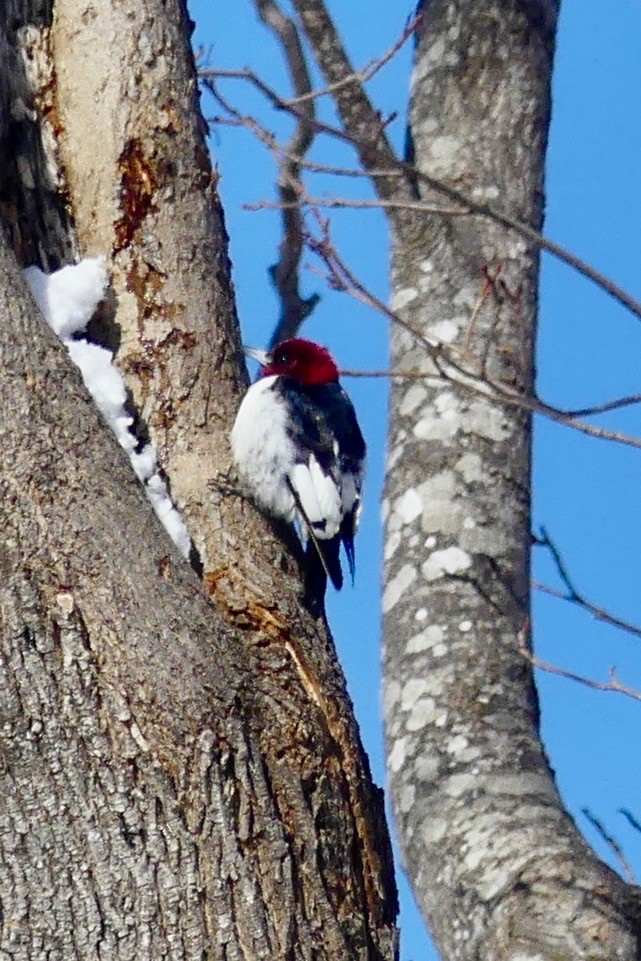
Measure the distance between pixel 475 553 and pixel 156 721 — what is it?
1.01 m

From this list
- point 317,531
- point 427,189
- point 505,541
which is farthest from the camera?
point 427,189

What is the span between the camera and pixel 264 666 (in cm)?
211

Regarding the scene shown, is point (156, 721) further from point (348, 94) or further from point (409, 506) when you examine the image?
point (348, 94)

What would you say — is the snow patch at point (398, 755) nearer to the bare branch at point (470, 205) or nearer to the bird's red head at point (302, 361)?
the bare branch at point (470, 205)

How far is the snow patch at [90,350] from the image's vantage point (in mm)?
2562

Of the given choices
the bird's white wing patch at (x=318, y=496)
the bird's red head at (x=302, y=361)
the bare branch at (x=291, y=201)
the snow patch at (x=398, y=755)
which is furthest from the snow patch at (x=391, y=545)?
the bare branch at (x=291, y=201)

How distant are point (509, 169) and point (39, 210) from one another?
1.22 meters

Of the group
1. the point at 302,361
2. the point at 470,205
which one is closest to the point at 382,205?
the point at 470,205

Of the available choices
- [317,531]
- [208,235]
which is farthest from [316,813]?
[208,235]

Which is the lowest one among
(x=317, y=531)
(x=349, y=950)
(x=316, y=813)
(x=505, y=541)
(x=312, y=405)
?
(x=349, y=950)

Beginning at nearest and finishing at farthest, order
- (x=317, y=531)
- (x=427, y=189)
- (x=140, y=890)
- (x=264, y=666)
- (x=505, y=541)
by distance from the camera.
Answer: (x=140, y=890)
(x=264, y=666)
(x=505, y=541)
(x=317, y=531)
(x=427, y=189)

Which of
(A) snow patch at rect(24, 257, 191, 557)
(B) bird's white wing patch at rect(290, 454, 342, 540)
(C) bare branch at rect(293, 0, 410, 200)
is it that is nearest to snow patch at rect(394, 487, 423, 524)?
(B) bird's white wing patch at rect(290, 454, 342, 540)

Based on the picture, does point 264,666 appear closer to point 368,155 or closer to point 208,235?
point 208,235

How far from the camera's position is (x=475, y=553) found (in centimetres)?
262
